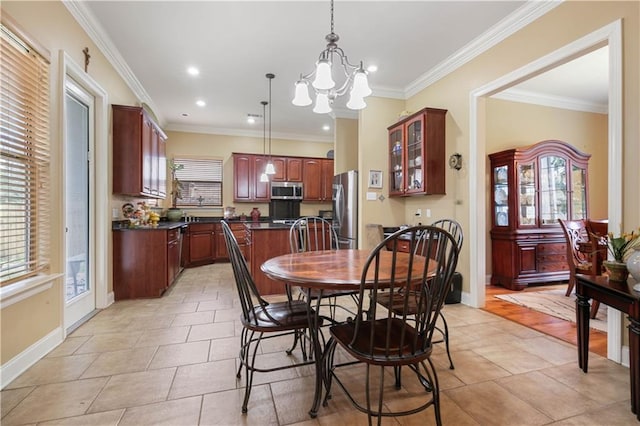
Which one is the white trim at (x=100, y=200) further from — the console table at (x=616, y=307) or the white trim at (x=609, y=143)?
the console table at (x=616, y=307)

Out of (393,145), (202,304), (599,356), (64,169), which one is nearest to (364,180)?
(393,145)

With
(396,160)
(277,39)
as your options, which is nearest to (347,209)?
(396,160)

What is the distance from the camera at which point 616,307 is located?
5.68ft

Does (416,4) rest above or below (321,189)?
above

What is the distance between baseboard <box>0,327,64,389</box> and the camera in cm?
180

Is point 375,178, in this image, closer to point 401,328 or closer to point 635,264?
point 635,264

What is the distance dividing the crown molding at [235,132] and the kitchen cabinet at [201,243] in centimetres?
217

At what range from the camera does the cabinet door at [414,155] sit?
3764 mm

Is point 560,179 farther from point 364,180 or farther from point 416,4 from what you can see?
point 416,4

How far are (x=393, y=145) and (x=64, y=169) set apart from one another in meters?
Answer: 3.81

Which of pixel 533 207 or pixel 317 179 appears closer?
pixel 533 207

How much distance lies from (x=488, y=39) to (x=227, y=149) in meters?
5.30

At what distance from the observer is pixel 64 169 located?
240 cm

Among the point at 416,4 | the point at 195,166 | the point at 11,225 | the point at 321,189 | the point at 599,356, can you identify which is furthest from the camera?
the point at 321,189
